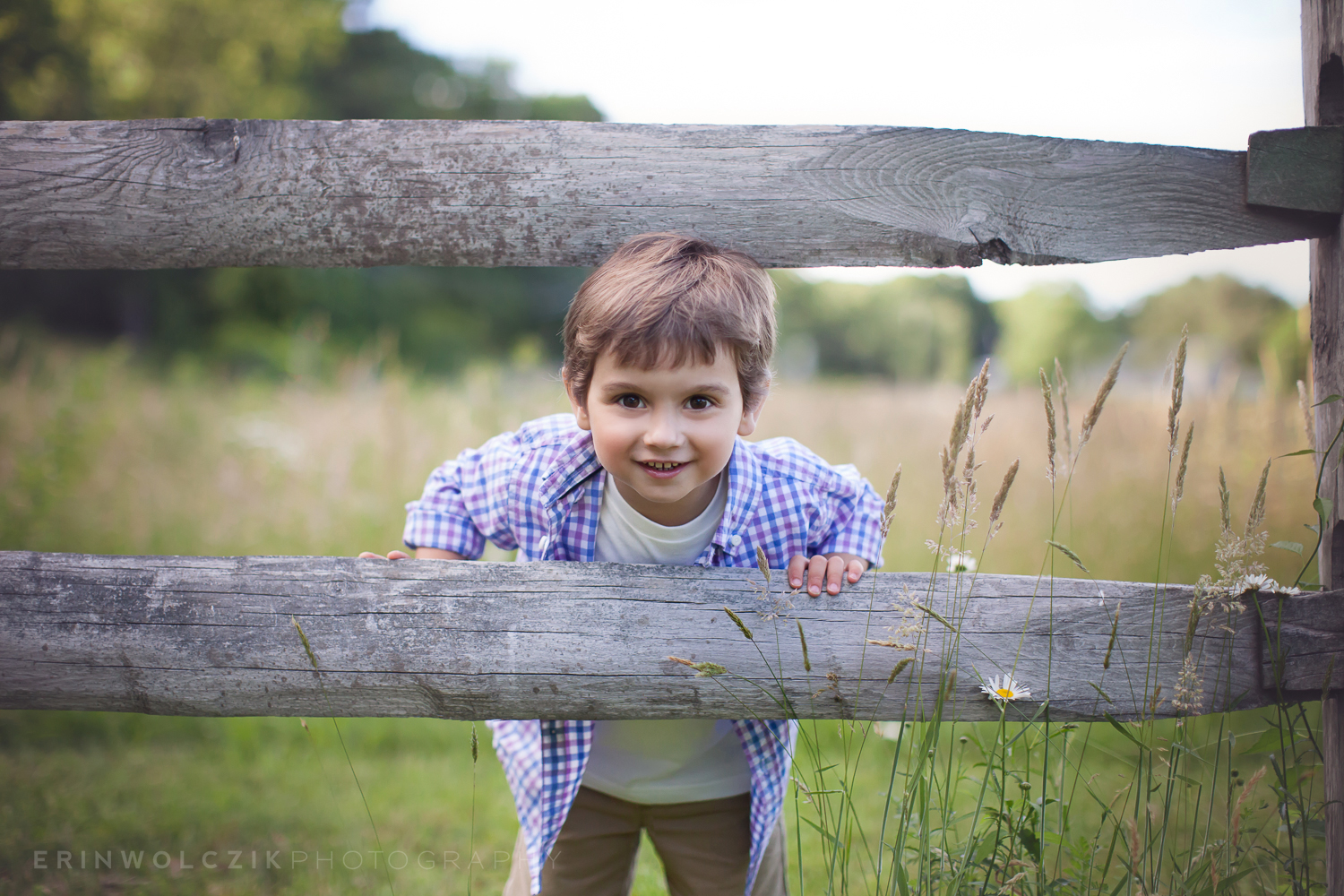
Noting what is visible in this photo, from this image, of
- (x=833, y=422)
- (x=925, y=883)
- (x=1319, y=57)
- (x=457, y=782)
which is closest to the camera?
(x=925, y=883)

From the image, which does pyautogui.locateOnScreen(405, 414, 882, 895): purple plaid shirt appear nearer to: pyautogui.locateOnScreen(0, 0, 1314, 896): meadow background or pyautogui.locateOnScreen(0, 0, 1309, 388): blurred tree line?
pyautogui.locateOnScreen(0, 0, 1314, 896): meadow background

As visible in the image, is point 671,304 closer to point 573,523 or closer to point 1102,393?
point 573,523

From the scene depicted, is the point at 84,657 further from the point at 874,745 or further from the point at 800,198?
the point at 874,745

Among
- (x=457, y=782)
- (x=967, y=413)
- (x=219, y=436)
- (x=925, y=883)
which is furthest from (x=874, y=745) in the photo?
(x=219, y=436)

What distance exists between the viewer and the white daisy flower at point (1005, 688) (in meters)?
1.50

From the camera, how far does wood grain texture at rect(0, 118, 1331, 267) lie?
1.61m

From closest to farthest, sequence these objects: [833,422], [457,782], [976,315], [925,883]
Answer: [925,883]
[457,782]
[833,422]
[976,315]

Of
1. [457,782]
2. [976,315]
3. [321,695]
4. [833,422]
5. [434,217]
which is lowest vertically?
[457,782]

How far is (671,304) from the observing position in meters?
1.59

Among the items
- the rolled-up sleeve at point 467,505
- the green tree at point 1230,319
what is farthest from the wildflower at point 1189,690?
the green tree at point 1230,319

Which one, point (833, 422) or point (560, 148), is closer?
point (560, 148)

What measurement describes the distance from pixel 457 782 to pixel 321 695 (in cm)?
200

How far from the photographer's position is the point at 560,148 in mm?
1639

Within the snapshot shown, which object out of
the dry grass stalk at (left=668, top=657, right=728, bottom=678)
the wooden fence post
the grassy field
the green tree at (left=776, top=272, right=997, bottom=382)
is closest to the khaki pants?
the grassy field
